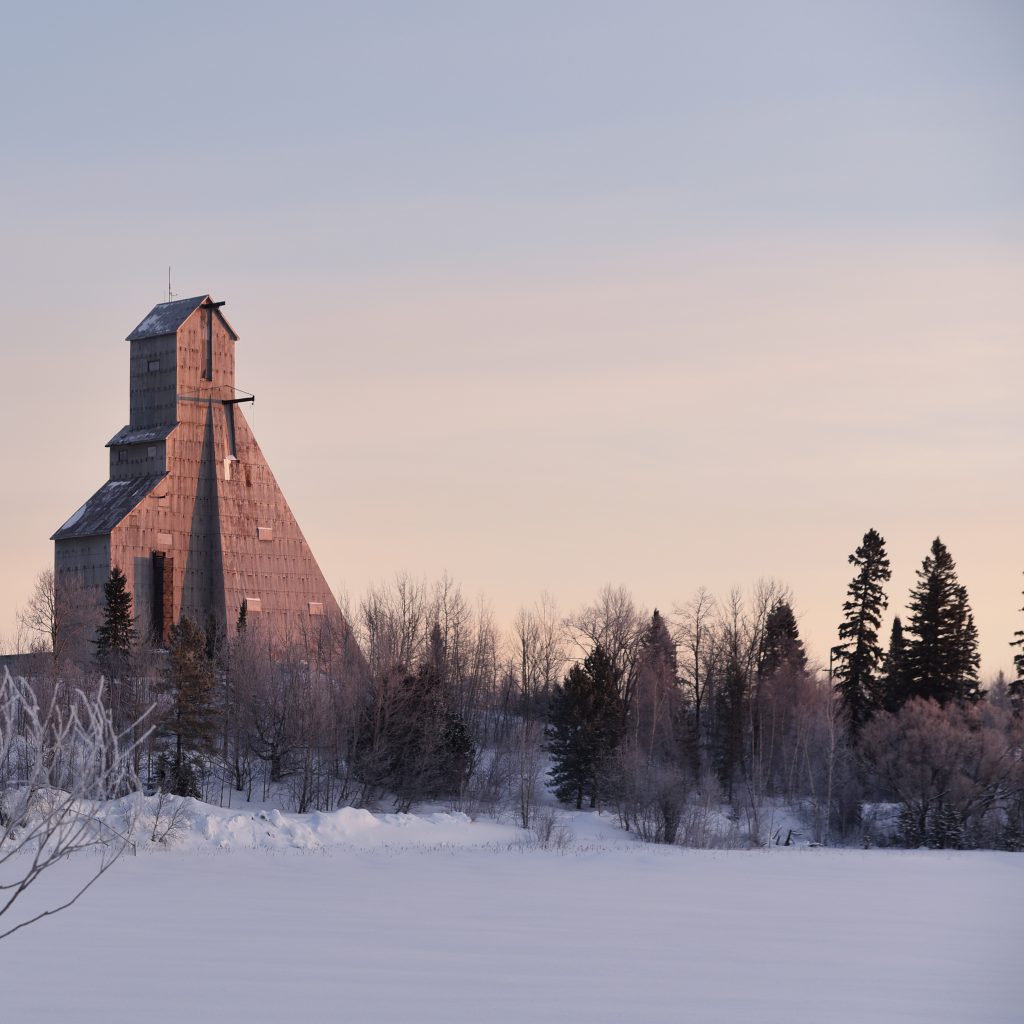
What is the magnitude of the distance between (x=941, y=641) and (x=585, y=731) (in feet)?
52.7

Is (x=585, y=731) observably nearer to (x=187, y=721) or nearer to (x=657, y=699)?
(x=657, y=699)

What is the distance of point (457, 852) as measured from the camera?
40562 mm

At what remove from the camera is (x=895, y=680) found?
6353cm

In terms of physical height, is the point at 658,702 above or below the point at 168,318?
below

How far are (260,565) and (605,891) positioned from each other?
40.2 meters

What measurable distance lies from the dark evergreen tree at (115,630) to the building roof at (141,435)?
7.43 metres

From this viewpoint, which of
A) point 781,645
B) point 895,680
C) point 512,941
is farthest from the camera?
point 781,645

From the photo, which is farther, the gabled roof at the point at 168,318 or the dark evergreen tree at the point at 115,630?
the gabled roof at the point at 168,318

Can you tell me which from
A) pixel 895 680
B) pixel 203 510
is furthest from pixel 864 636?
pixel 203 510

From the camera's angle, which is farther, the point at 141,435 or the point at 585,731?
the point at 141,435

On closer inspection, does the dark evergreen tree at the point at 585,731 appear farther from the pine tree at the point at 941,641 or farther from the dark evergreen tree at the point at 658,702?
the pine tree at the point at 941,641

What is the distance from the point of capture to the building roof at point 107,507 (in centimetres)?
6550

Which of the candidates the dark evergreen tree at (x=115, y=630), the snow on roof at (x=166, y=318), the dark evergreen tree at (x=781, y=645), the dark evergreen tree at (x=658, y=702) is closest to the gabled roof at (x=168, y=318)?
the snow on roof at (x=166, y=318)

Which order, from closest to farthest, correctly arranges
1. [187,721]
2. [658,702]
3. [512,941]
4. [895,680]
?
[512,941] → [187,721] → [895,680] → [658,702]
